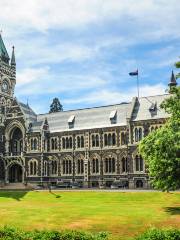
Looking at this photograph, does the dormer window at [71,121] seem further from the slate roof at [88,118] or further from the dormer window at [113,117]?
the dormer window at [113,117]

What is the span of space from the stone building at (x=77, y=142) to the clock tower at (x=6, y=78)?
238 mm

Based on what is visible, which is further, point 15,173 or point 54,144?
point 15,173

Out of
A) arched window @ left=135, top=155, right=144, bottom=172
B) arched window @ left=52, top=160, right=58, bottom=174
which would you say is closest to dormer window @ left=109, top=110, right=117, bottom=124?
arched window @ left=135, top=155, right=144, bottom=172

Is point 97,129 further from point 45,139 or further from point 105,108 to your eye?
point 45,139

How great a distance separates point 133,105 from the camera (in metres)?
76.3

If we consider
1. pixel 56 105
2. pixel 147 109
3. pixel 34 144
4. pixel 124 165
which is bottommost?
pixel 124 165

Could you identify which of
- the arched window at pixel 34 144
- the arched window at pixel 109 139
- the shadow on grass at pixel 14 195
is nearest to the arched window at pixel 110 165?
the arched window at pixel 109 139

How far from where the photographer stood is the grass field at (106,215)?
3297 cm

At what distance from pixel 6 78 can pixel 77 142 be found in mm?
26153

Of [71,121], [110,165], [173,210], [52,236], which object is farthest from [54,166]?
[52,236]

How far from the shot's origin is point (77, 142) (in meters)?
80.5

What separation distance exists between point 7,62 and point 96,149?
113 ft

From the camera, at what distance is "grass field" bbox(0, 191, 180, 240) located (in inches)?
1298

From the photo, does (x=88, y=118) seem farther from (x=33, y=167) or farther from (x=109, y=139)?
(x=33, y=167)
